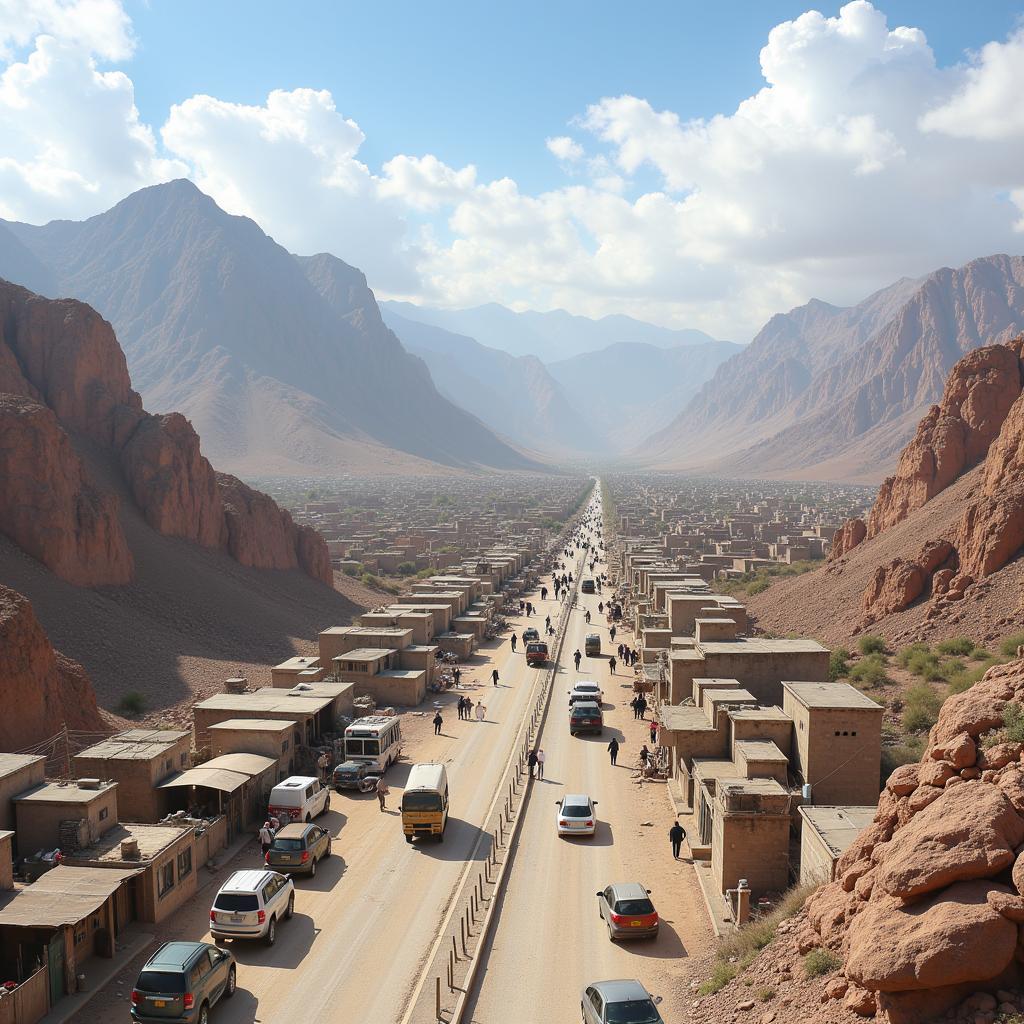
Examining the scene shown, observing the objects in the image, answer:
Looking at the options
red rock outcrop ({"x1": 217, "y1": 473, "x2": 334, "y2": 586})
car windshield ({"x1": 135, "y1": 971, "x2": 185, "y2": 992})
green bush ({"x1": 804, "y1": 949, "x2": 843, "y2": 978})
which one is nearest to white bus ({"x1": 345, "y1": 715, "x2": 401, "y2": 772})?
car windshield ({"x1": 135, "y1": 971, "x2": 185, "y2": 992})

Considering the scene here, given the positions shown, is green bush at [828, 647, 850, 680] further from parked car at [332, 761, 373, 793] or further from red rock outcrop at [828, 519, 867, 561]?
parked car at [332, 761, 373, 793]

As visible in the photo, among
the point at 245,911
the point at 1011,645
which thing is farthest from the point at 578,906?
the point at 1011,645

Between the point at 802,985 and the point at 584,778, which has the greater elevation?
the point at 802,985

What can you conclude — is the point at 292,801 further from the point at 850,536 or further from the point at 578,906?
the point at 850,536

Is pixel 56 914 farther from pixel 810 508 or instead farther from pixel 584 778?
pixel 810 508

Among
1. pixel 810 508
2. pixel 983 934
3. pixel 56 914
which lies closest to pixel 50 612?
pixel 56 914

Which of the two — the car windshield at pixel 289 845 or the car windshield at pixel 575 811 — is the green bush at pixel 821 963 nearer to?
the car windshield at pixel 575 811

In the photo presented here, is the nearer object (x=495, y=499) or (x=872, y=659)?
(x=872, y=659)
